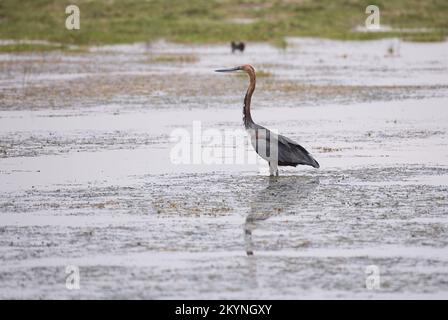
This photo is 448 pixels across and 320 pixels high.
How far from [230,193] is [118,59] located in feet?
77.5

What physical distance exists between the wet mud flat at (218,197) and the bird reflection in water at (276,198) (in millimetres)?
24

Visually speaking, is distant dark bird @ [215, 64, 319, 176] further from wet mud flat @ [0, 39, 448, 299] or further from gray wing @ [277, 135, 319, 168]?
wet mud flat @ [0, 39, 448, 299]

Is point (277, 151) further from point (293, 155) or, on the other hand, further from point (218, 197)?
point (218, 197)

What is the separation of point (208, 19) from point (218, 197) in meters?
42.9

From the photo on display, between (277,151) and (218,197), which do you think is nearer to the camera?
(218,197)

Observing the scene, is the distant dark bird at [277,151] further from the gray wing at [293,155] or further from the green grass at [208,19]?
the green grass at [208,19]

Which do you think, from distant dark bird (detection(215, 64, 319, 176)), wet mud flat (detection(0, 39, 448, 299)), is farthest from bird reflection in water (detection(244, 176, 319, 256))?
distant dark bird (detection(215, 64, 319, 176))

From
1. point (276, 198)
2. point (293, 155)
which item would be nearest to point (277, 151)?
point (293, 155)

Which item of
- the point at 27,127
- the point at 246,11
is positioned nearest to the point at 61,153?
the point at 27,127

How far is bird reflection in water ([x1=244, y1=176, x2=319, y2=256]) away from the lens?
35.1 ft

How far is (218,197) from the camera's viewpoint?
12.1m

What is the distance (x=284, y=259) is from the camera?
30.0ft

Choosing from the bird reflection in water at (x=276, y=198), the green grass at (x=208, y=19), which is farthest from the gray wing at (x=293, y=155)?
the green grass at (x=208, y=19)
